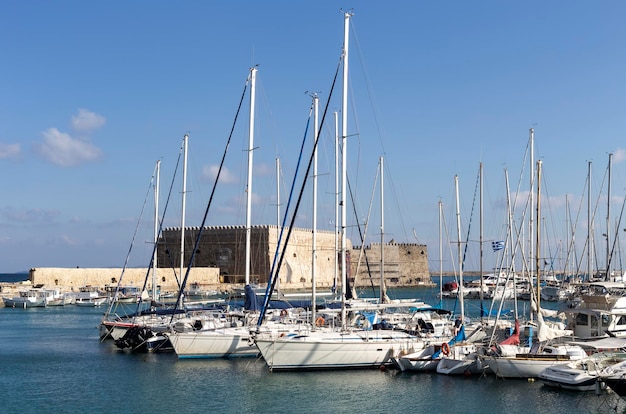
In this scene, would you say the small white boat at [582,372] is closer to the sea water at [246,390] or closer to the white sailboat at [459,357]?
the sea water at [246,390]

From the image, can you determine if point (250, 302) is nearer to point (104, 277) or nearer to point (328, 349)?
point (328, 349)

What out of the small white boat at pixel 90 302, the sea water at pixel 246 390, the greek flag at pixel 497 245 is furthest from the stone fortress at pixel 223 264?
the sea water at pixel 246 390

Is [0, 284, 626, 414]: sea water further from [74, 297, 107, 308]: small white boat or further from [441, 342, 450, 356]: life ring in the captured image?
[74, 297, 107, 308]: small white boat

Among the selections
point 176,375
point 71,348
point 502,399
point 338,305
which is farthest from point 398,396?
point 71,348

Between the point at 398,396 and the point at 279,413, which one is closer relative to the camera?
the point at 279,413

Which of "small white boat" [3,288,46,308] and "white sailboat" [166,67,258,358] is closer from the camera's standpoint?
"white sailboat" [166,67,258,358]

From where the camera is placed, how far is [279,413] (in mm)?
16016

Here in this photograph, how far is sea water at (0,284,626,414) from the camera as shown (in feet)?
54.1

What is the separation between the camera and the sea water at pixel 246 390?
16500 mm

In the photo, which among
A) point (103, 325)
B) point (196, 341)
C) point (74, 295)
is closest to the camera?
point (196, 341)

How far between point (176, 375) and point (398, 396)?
21.8ft

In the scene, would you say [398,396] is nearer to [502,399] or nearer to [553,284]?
[502,399]

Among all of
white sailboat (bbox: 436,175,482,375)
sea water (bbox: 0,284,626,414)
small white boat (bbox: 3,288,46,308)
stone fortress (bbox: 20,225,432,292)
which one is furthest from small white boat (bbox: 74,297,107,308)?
white sailboat (bbox: 436,175,482,375)

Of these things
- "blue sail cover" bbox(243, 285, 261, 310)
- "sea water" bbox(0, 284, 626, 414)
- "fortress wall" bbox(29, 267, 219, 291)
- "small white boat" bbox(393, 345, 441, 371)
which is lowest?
"sea water" bbox(0, 284, 626, 414)
